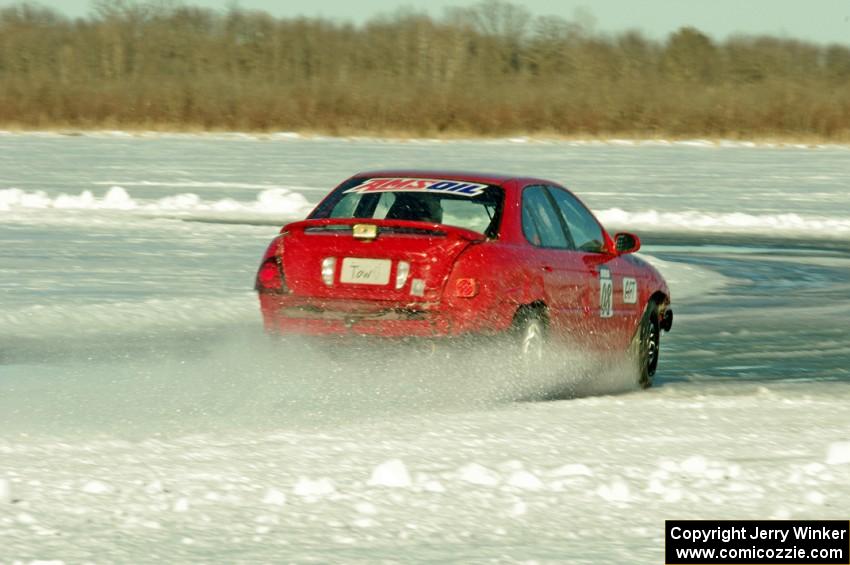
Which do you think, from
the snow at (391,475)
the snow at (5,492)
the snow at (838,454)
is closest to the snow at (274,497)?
the snow at (391,475)

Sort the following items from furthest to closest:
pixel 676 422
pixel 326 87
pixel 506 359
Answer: pixel 326 87, pixel 506 359, pixel 676 422

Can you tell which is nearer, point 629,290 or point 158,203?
point 629,290

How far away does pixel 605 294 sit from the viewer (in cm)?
1057

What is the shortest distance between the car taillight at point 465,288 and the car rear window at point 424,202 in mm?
593

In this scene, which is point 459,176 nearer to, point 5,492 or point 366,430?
point 366,430

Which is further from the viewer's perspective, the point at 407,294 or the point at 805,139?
the point at 805,139

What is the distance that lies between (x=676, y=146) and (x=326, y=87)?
16629mm

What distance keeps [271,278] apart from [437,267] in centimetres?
105

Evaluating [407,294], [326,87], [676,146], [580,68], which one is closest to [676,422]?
[407,294]

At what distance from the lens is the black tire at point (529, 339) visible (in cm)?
934

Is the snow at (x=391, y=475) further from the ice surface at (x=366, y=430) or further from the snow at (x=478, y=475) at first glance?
the snow at (x=478, y=475)

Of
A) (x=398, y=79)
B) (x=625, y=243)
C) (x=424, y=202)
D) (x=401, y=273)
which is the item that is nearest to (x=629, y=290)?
(x=625, y=243)

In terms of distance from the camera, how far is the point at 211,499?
623 centimetres

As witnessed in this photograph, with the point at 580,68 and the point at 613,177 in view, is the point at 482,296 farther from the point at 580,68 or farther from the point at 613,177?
the point at 580,68
